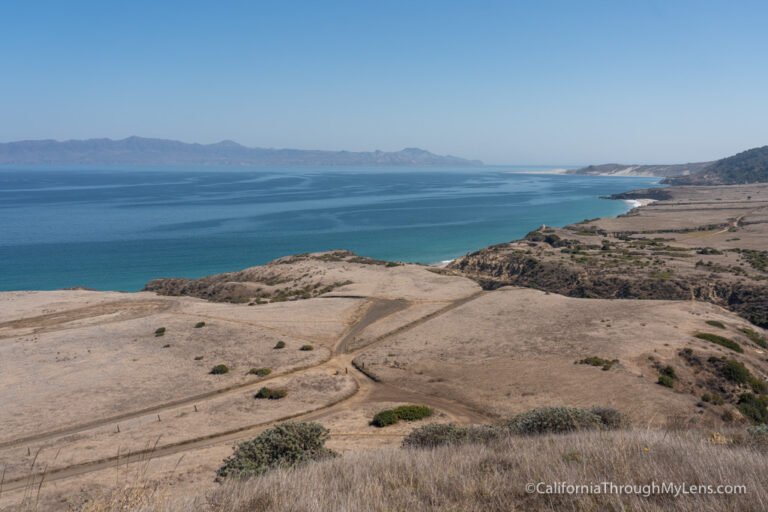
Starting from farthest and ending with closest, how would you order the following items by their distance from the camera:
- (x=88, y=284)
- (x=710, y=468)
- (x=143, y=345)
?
1. (x=88, y=284)
2. (x=143, y=345)
3. (x=710, y=468)

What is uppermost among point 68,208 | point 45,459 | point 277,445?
point 277,445

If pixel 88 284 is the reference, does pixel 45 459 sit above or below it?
above

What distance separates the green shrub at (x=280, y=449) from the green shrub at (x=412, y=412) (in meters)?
6.40

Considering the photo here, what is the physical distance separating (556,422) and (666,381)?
45.4 feet

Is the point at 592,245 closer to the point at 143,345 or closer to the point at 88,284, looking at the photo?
the point at 143,345

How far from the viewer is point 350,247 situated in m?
102

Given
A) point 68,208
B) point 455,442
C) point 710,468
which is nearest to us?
point 710,468

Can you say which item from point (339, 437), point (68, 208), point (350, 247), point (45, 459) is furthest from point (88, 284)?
point (68, 208)

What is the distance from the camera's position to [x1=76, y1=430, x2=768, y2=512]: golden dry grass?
7090 millimetres

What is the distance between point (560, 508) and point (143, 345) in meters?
35.7

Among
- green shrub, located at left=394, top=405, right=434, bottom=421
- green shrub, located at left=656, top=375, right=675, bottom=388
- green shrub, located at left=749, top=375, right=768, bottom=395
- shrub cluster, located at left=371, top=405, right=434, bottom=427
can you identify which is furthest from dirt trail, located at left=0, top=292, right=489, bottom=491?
green shrub, located at left=749, top=375, right=768, bottom=395

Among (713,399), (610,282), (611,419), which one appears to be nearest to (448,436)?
(611,419)

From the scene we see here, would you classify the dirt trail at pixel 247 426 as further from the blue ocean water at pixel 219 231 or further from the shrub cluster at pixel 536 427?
the blue ocean water at pixel 219 231

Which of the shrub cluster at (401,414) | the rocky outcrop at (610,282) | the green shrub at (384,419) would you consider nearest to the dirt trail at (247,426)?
the shrub cluster at (401,414)
